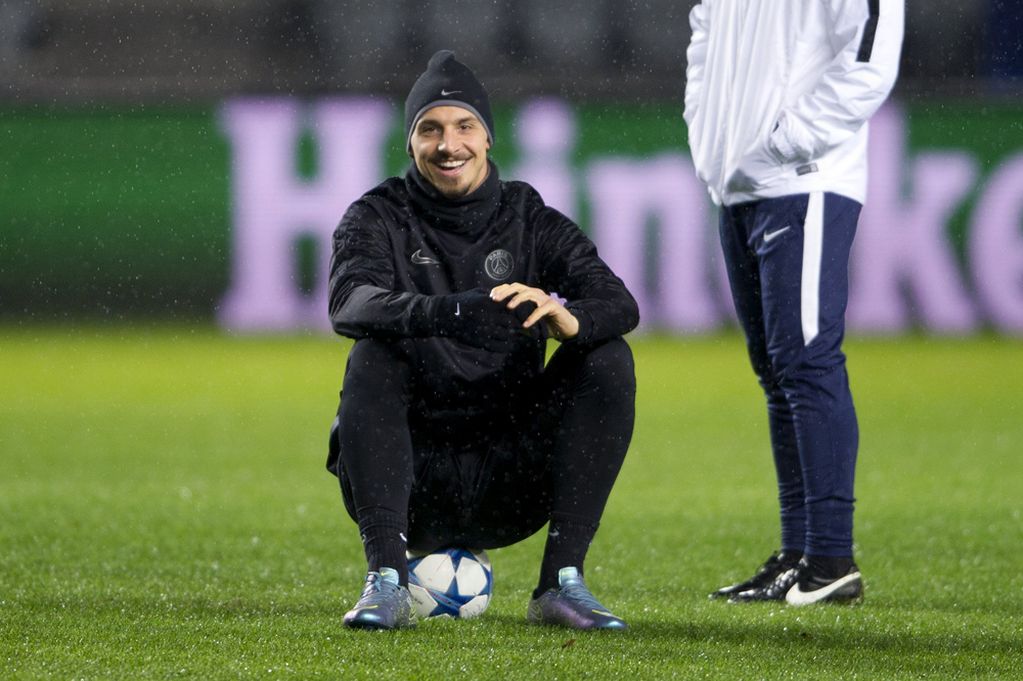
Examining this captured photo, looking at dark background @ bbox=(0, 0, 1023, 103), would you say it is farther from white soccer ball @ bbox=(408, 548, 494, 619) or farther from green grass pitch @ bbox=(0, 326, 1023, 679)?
white soccer ball @ bbox=(408, 548, 494, 619)

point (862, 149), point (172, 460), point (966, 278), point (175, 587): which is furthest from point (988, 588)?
point (966, 278)

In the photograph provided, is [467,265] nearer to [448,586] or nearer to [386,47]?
[448,586]

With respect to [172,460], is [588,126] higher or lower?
higher

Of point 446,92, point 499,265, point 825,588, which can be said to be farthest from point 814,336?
point 446,92

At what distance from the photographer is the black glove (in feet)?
11.0

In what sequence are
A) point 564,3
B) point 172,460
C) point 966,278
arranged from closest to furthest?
point 172,460 < point 966,278 < point 564,3

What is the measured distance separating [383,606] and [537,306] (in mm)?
680

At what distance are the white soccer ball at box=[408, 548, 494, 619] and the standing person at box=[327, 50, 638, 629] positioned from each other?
66mm

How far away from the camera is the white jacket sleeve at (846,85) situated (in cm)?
396

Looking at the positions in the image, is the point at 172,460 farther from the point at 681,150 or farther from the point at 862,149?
the point at 681,150

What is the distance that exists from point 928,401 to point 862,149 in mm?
5227

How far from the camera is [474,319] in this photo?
11.0 ft

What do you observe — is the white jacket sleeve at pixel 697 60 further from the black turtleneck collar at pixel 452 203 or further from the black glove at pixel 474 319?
the black glove at pixel 474 319

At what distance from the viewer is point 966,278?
468 inches
